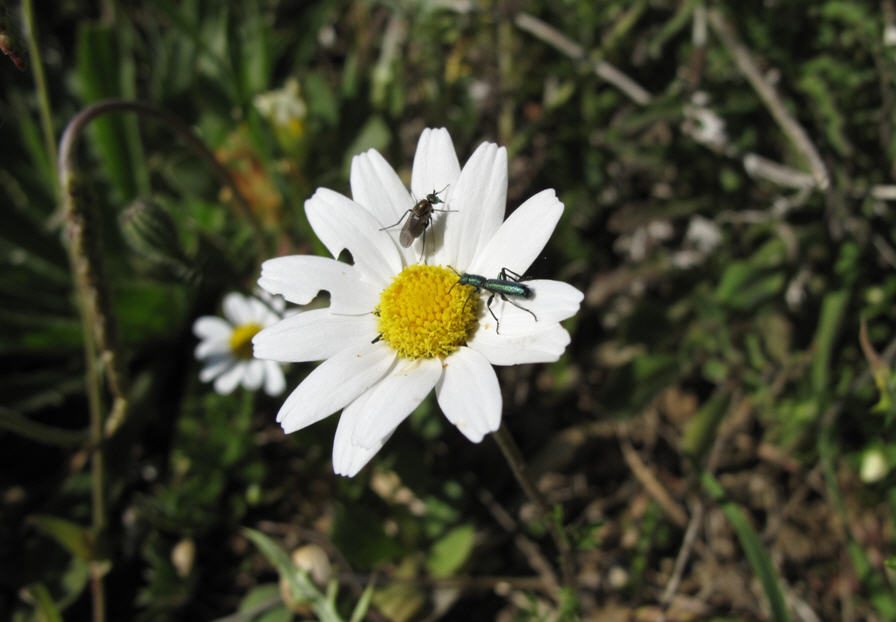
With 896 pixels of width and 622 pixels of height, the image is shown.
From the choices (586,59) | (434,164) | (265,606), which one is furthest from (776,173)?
(265,606)

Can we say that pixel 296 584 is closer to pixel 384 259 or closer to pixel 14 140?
pixel 384 259

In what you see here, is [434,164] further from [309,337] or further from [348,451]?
[348,451]

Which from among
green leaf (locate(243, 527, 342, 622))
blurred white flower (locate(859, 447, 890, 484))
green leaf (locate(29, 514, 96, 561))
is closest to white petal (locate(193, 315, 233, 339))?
green leaf (locate(29, 514, 96, 561))

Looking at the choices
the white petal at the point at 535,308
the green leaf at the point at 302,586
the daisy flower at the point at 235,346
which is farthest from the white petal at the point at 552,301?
the daisy flower at the point at 235,346

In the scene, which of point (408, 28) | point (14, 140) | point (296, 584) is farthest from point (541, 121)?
point (14, 140)

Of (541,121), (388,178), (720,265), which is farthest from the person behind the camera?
(541,121)

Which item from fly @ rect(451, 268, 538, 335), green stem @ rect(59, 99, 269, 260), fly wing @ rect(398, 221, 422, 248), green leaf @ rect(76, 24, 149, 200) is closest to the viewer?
fly @ rect(451, 268, 538, 335)

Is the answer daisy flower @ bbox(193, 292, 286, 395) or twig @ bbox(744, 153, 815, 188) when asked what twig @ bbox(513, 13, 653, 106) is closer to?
twig @ bbox(744, 153, 815, 188)
